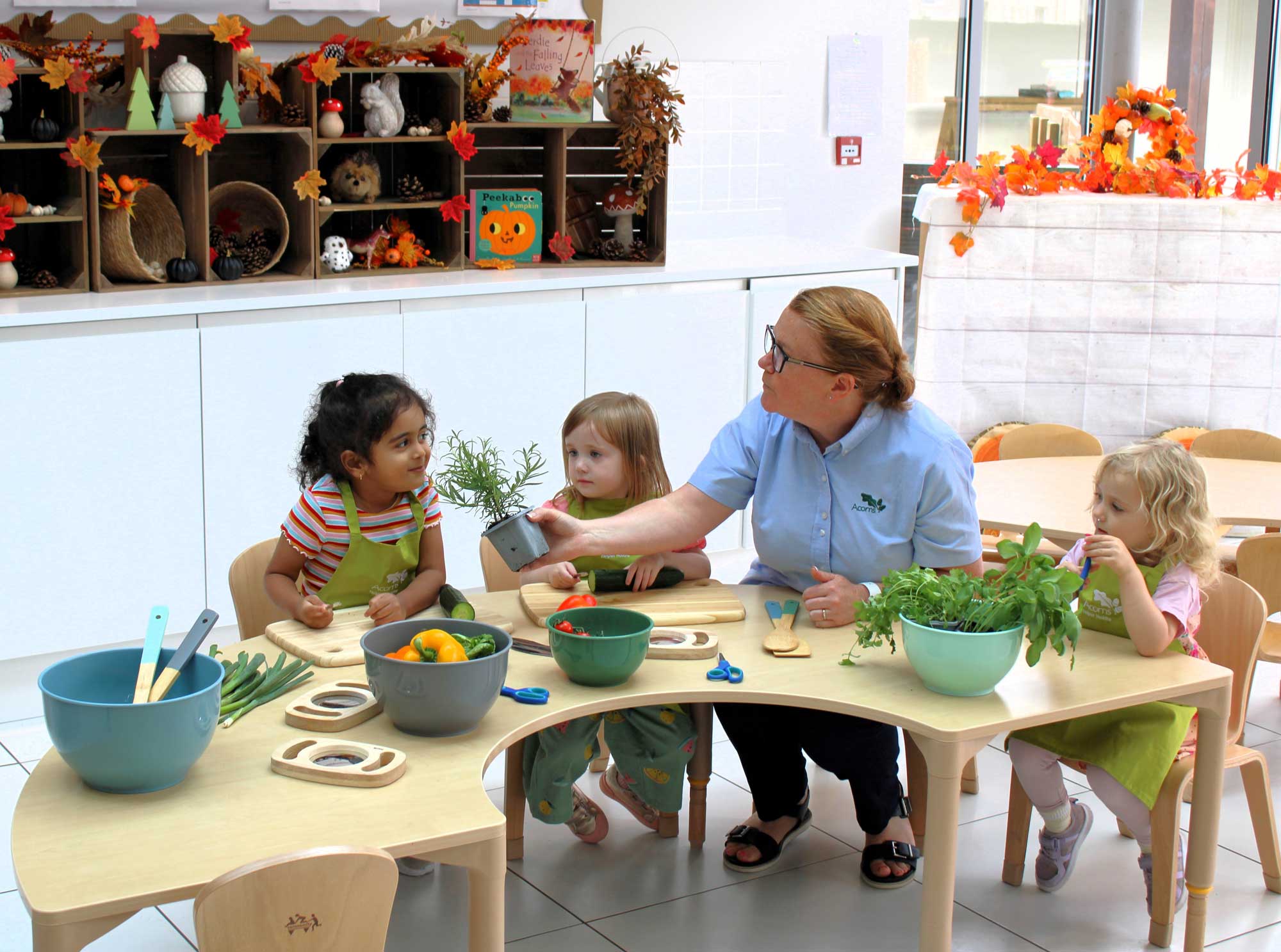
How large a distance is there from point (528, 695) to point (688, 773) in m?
0.93

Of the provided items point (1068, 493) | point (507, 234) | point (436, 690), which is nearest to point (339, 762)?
point (436, 690)

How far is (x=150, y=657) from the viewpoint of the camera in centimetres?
172

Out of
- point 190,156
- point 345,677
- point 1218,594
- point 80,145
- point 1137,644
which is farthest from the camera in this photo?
point 190,156

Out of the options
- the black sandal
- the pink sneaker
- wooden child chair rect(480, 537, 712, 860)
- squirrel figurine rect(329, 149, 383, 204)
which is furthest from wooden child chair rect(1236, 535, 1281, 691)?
squirrel figurine rect(329, 149, 383, 204)

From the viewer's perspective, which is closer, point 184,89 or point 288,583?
point 288,583

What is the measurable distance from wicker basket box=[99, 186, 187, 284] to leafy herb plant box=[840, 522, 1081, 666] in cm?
227

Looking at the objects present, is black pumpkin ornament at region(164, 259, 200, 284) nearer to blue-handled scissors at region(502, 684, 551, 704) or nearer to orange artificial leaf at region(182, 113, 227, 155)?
orange artificial leaf at region(182, 113, 227, 155)

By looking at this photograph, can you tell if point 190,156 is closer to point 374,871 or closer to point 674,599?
point 674,599

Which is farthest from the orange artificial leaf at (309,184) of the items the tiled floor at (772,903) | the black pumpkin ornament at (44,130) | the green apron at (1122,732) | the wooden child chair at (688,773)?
the green apron at (1122,732)

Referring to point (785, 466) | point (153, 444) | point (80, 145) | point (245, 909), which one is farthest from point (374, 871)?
point (80, 145)

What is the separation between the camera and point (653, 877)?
8.77 ft

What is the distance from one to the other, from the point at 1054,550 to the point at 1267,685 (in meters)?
0.70

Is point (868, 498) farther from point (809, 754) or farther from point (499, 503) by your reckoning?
point (499, 503)

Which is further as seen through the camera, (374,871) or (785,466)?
(785,466)
